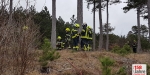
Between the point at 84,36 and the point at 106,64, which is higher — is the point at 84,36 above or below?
above

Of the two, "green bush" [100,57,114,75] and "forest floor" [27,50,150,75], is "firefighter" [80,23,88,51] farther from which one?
"green bush" [100,57,114,75]

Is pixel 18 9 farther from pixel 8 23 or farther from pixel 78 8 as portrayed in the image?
pixel 78 8

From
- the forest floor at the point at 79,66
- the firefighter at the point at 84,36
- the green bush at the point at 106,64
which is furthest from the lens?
the firefighter at the point at 84,36

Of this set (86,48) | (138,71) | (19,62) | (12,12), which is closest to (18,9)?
(12,12)

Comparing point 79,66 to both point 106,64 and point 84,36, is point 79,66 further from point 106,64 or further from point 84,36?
point 84,36

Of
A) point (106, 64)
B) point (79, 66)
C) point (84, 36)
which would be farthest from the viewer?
point (84, 36)

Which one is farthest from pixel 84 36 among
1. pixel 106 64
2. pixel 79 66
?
pixel 106 64

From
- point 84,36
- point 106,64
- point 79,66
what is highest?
point 84,36

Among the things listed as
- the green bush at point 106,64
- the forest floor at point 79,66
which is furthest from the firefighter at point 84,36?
the green bush at point 106,64

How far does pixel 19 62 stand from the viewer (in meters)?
5.30

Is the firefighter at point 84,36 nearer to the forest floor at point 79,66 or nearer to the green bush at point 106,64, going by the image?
the forest floor at point 79,66

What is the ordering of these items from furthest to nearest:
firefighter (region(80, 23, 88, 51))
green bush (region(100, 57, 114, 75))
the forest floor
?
firefighter (region(80, 23, 88, 51)), the forest floor, green bush (region(100, 57, 114, 75))

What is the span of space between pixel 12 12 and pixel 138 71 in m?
2.65

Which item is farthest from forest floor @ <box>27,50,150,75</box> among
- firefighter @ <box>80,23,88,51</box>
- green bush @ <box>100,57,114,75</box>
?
firefighter @ <box>80,23,88,51</box>
